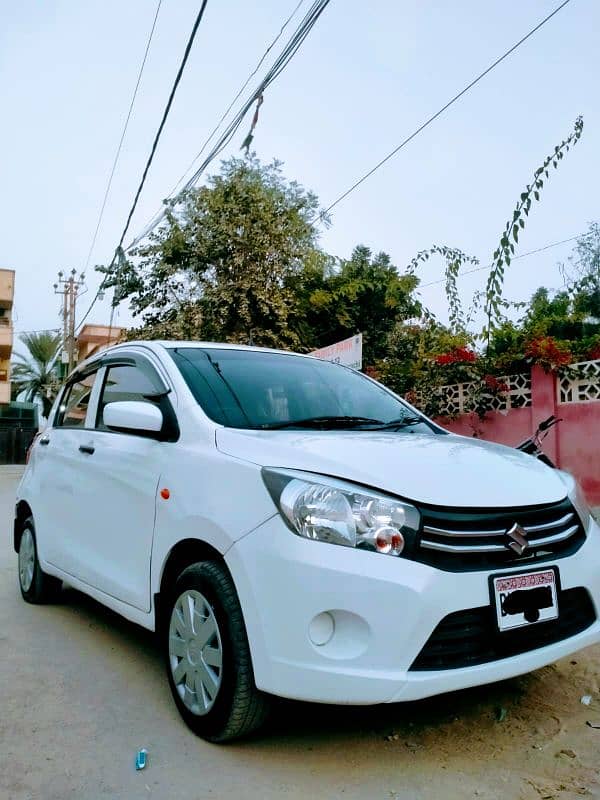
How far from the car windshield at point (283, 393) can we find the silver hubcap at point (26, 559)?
2.13 meters

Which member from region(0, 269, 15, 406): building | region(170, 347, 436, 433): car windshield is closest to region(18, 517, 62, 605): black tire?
region(170, 347, 436, 433): car windshield

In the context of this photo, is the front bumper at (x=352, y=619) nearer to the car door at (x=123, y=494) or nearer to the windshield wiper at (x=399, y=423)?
the car door at (x=123, y=494)

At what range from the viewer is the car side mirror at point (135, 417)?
322 centimetres

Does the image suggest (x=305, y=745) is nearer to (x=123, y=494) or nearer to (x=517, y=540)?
(x=517, y=540)

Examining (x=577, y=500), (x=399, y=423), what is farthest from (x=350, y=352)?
(x=577, y=500)

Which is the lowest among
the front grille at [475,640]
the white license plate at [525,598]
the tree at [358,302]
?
the front grille at [475,640]

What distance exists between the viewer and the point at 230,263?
14.3 m

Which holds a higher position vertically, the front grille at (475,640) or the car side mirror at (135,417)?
the car side mirror at (135,417)

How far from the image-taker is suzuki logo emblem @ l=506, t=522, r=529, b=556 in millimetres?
2523

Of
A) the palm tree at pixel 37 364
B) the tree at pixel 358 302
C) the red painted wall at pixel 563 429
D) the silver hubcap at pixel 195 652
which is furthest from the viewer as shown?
the palm tree at pixel 37 364

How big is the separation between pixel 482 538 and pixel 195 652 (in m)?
1.20

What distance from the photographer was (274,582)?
2.43 m

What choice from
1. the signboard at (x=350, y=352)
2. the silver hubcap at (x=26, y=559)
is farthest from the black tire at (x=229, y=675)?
the signboard at (x=350, y=352)

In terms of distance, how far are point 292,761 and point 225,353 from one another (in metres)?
2.05
